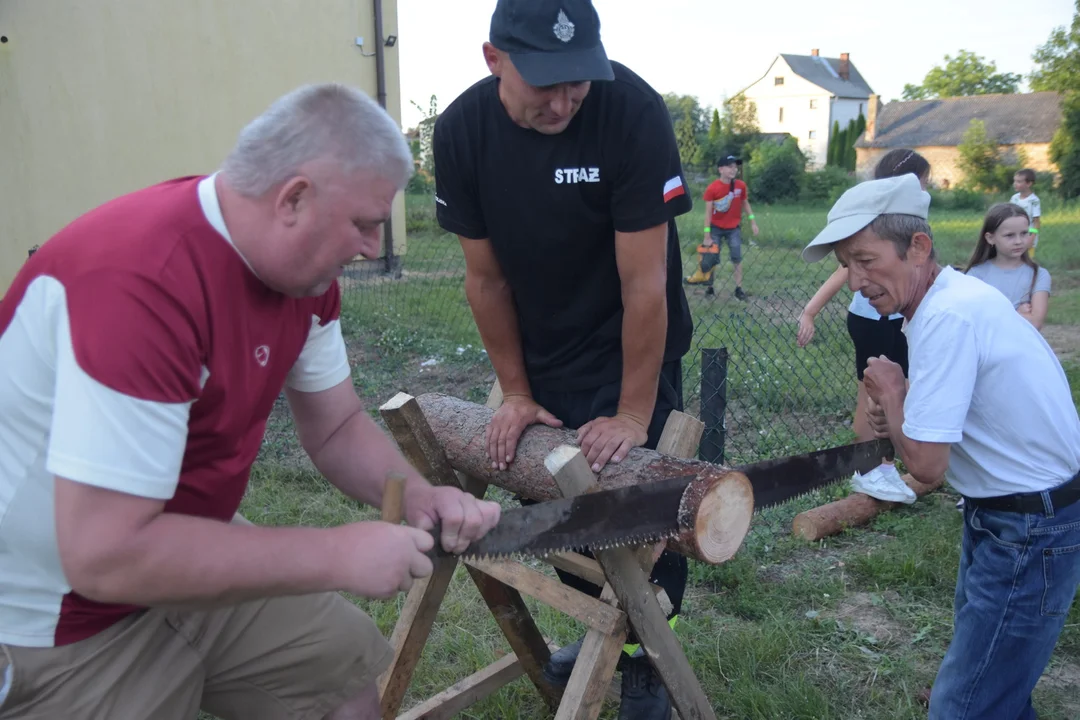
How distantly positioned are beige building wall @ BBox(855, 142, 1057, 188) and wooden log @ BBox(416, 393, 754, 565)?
50.3 meters

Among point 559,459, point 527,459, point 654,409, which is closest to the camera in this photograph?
point 559,459

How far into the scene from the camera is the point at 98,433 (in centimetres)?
140

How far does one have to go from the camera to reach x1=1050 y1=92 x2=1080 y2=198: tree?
31.8 metres

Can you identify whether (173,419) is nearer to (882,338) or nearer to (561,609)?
(561,609)

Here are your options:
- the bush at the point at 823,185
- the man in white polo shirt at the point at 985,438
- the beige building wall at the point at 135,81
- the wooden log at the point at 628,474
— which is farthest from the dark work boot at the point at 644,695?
the bush at the point at 823,185

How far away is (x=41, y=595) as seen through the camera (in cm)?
175

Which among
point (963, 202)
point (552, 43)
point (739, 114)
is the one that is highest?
point (739, 114)

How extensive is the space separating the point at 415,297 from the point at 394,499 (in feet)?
29.7

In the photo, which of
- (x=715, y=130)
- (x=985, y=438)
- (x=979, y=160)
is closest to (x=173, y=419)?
(x=985, y=438)

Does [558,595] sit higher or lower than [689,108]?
lower

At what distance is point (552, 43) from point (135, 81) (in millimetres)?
9439

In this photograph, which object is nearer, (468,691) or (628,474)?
(628,474)

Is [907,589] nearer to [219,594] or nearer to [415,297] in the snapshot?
[219,594]

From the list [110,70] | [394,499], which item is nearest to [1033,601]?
[394,499]
